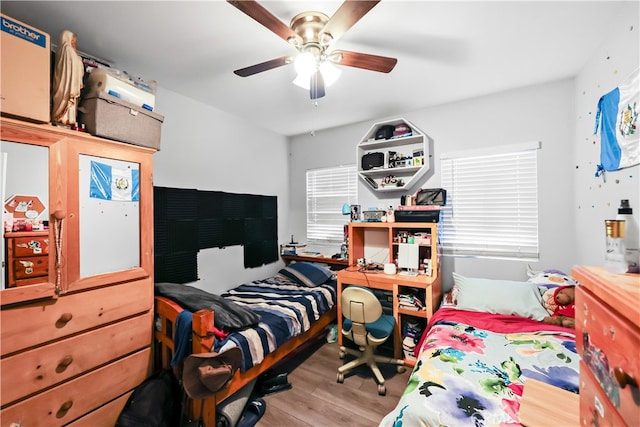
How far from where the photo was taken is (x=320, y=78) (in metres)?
1.82

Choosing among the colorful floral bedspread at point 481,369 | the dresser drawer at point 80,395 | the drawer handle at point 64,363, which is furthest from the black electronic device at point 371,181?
the drawer handle at point 64,363

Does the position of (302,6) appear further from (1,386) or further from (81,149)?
(1,386)

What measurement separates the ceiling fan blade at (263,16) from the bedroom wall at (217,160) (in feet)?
5.50

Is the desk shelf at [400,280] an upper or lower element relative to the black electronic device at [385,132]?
lower

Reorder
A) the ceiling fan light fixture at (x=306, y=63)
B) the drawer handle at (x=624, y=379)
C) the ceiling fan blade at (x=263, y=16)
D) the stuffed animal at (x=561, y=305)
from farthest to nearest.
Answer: the stuffed animal at (x=561, y=305), the ceiling fan light fixture at (x=306, y=63), the ceiling fan blade at (x=263, y=16), the drawer handle at (x=624, y=379)

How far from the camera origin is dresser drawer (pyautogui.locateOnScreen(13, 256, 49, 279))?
1339 millimetres

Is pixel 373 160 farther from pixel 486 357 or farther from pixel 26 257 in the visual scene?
pixel 26 257

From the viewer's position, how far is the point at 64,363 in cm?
147

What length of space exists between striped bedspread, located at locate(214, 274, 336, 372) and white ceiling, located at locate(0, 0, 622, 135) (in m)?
2.11

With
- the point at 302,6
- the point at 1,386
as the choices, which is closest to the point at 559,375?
the point at 302,6

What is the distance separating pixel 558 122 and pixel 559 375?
7.39 ft

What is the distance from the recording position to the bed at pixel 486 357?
122 centimetres

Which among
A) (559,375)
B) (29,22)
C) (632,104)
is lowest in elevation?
(559,375)

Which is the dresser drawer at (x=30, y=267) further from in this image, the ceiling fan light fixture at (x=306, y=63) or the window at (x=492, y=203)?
the window at (x=492, y=203)
